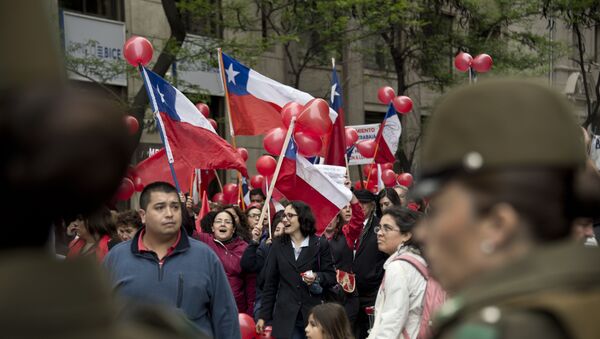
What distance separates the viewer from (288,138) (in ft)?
33.2

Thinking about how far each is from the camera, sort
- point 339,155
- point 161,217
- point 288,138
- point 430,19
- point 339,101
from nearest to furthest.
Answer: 1. point 161,217
2. point 288,138
3. point 339,155
4. point 339,101
5. point 430,19

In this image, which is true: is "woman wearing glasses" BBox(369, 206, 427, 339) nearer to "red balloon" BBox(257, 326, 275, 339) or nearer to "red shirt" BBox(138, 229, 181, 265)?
"red shirt" BBox(138, 229, 181, 265)

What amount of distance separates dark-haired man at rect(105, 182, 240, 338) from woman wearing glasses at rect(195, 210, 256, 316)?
358 centimetres

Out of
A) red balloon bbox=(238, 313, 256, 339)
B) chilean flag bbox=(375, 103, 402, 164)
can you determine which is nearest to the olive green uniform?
red balloon bbox=(238, 313, 256, 339)

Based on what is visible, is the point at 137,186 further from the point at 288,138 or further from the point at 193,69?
the point at 193,69

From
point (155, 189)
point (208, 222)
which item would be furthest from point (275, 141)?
point (155, 189)

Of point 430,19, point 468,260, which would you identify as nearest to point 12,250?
point 468,260

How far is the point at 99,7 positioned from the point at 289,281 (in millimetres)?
12559

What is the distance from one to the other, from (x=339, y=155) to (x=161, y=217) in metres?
6.90

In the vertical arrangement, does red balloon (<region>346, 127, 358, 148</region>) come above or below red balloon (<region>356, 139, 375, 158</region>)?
above

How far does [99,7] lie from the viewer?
1983 cm

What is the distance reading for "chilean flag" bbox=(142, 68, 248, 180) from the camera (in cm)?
1032

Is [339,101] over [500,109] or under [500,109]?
under

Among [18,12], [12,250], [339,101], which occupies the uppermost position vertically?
[18,12]
